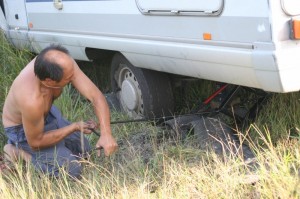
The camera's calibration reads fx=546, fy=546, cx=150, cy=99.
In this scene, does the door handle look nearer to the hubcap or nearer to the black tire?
the black tire

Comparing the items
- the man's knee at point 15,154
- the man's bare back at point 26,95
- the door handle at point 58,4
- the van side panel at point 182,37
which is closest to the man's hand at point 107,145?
the man's bare back at point 26,95

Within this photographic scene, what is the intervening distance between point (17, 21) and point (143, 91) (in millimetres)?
2359

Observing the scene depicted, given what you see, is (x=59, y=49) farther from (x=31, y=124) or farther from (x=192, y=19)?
(x=192, y=19)

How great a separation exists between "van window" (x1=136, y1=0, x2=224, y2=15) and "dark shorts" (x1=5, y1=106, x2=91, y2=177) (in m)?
1.07

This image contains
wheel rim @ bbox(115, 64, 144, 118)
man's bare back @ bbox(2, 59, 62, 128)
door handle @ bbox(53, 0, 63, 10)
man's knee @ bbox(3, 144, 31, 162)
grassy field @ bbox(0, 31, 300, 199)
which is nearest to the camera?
grassy field @ bbox(0, 31, 300, 199)

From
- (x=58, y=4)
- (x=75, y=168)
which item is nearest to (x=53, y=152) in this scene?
(x=75, y=168)

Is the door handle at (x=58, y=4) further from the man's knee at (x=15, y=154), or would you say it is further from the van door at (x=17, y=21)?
the man's knee at (x=15, y=154)

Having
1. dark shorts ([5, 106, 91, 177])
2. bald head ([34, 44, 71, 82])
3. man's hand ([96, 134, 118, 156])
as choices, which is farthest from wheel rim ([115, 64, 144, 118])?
bald head ([34, 44, 71, 82])

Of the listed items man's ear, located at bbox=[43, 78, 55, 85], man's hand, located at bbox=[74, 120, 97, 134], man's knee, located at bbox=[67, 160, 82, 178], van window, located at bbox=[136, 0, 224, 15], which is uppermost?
van window, located at bbox=[136, 0, 224, 15]

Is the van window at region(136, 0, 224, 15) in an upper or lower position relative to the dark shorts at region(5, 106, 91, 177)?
upper

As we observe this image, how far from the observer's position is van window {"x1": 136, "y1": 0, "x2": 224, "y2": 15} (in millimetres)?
3529

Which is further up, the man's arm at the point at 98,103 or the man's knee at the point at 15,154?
the man's arm at the point at 98,103

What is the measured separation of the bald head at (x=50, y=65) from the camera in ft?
11.3

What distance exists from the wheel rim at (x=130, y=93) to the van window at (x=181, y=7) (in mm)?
894
